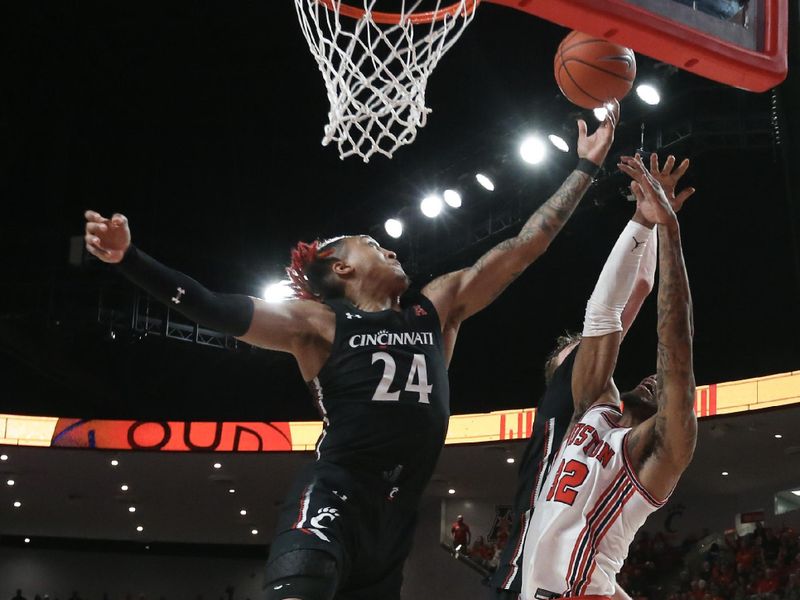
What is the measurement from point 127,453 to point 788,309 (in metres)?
10.3

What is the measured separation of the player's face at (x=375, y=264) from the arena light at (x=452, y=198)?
24.8 feet

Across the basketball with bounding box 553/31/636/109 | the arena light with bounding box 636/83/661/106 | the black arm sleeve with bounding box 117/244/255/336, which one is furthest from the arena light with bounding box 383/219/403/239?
the black arm sleeve with bounding box 117/244/255/336

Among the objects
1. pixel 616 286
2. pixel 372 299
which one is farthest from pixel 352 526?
pixel 616 286

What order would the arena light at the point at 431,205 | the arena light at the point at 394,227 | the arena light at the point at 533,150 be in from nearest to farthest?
the arena light at the point at 533,150
the arena light at the point at 431,205
the arena light at the point at 394,227

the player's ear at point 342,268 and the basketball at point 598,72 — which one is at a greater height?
the basketball at point 598,72

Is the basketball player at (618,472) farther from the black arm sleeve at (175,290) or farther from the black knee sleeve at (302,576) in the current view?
the black arm sleeve at (175,290)

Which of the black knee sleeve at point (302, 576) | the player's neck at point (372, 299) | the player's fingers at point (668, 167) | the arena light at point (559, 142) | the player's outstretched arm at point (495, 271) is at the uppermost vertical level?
the arena light at point (559, 142)

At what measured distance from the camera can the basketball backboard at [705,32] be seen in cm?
375

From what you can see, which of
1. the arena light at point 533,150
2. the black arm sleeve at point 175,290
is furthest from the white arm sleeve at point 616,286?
the arena light at point 533,150

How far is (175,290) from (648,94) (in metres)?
7.03

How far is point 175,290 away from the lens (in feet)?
10.6

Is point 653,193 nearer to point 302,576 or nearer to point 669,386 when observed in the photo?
point 669,386

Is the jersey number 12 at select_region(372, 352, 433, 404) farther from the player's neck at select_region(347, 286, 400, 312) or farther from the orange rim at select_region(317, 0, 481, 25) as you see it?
the orange rim at select_region(317, 0, 481, 25)

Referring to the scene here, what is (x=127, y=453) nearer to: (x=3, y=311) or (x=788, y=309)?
(x=3, y=311)
